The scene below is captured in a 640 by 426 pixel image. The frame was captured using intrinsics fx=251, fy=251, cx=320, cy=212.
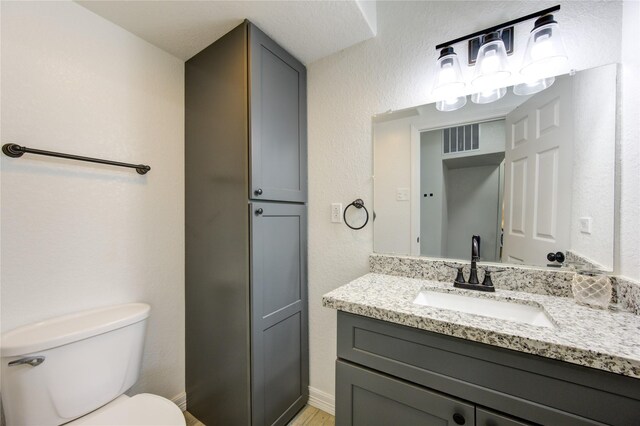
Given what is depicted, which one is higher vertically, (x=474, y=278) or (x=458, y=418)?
(x=474, y=278)

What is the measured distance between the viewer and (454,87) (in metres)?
1.18

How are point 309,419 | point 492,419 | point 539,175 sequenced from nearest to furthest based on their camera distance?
point 492,419
point 539,175
point 309,419

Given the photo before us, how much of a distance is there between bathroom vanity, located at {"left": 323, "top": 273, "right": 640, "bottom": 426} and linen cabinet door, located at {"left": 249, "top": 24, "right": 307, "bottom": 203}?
70 centimetres

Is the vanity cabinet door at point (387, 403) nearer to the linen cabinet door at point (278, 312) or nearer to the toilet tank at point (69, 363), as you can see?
the linen cabinet door at point (278, 312)

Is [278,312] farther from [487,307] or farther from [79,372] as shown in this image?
[487,307]

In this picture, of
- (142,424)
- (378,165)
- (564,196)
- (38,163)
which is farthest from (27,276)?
(564,196)

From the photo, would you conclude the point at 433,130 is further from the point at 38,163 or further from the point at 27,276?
the point at 27,276

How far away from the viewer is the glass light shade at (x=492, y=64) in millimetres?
1065

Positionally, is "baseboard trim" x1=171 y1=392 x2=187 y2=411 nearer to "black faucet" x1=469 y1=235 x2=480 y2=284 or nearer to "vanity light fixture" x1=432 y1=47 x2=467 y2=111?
"black faucet" x1=469 y1=235 x2=480 y2=284

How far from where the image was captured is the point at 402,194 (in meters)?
1.38

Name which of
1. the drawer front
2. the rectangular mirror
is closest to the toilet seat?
the drawer front

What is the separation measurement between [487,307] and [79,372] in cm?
166

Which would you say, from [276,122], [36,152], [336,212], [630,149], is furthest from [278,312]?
[630,149]

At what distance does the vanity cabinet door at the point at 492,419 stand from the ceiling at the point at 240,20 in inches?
64.5
